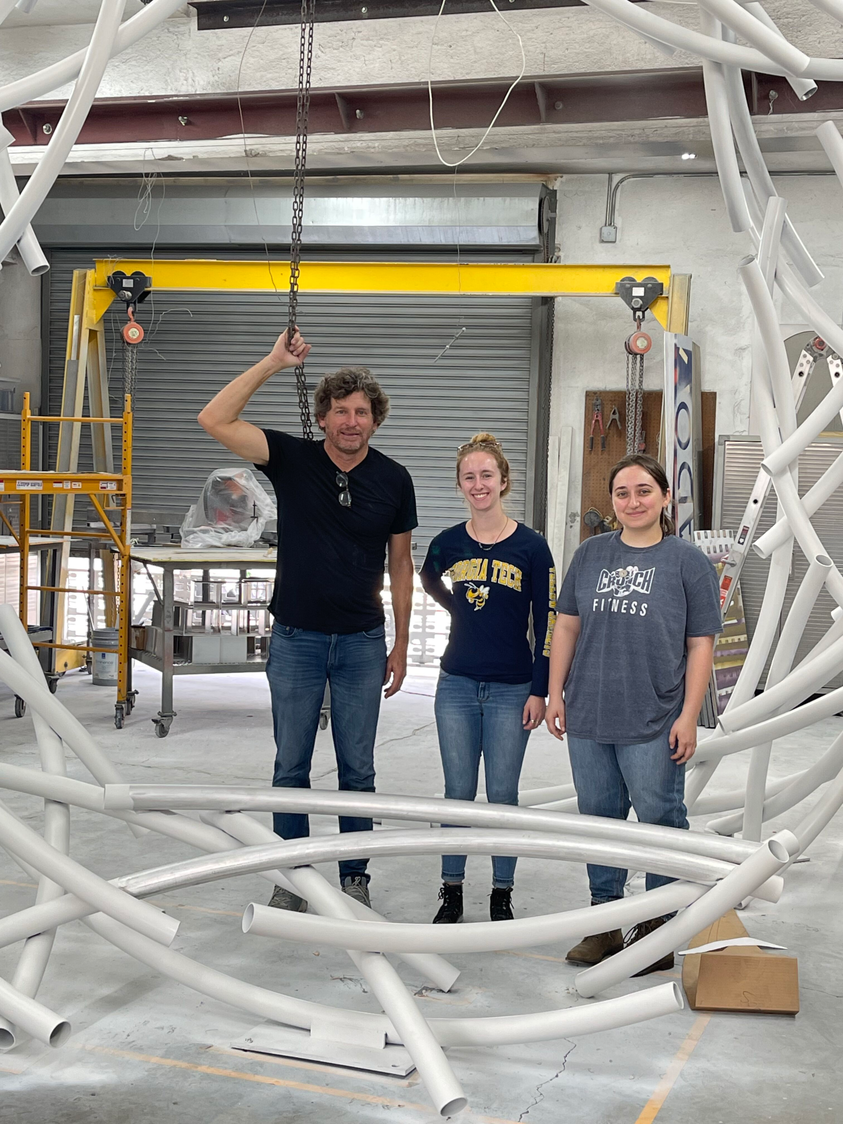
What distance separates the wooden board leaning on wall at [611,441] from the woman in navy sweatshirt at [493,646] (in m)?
4.71

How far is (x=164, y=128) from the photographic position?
695 cm

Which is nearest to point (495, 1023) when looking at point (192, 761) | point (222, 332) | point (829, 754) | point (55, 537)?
point (829, 754)

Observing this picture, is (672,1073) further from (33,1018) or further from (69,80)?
(69,80)

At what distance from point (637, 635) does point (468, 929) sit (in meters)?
0.97

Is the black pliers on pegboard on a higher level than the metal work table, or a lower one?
higher

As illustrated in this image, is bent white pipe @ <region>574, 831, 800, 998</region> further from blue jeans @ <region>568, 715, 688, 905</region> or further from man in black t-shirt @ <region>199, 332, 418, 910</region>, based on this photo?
man in black t-shirt @ <region>199, 332, 418, 910</region>

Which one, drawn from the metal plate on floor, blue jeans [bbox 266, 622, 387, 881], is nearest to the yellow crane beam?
blue jeans [bbox 266, 622, 387, 881]

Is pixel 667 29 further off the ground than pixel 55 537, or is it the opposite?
pixel 667 29

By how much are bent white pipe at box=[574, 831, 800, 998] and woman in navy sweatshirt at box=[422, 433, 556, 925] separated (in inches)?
31.3

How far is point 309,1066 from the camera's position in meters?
2.55

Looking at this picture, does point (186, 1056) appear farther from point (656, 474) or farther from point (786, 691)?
point (656, 474)

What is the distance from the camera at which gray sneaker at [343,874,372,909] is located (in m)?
3.38

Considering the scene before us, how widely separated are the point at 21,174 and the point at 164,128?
151cm

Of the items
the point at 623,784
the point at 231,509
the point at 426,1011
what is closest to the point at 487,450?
the point at 623,784
